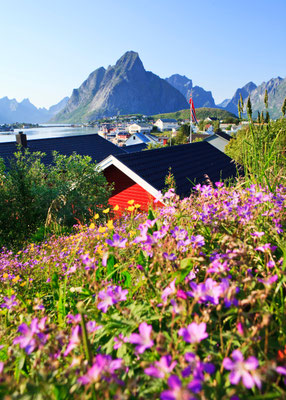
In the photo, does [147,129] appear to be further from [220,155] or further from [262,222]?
[262,222]

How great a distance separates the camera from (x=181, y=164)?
13.0m

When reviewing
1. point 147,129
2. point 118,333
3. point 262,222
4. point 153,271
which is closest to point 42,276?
point 153,271

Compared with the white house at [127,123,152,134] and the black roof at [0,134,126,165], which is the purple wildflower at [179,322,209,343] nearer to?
the black roof at [0,134,126,165]

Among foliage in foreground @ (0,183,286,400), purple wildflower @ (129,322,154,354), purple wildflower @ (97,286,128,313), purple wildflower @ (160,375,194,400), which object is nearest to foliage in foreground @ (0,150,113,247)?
foliage in foreground @ (0,183,286,400)

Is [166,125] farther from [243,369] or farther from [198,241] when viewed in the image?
[243,369]

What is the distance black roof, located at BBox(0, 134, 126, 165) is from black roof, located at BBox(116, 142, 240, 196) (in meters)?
7.36

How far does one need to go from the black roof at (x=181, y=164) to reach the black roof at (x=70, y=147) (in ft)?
24.2

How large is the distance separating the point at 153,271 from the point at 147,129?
155458mm

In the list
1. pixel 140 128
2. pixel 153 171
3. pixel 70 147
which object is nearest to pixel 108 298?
pixel 153 171

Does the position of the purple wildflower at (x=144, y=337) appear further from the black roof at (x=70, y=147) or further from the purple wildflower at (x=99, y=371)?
the black roof at (x=70, y=147)

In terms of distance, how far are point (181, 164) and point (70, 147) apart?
1190 cm

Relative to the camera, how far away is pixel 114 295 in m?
1.14

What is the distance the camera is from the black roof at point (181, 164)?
1056 cm

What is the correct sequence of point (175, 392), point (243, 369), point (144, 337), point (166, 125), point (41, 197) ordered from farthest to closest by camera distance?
point (166, 125), point (41, 197), point (144, 337), point (243, 369), point (175, 392)
